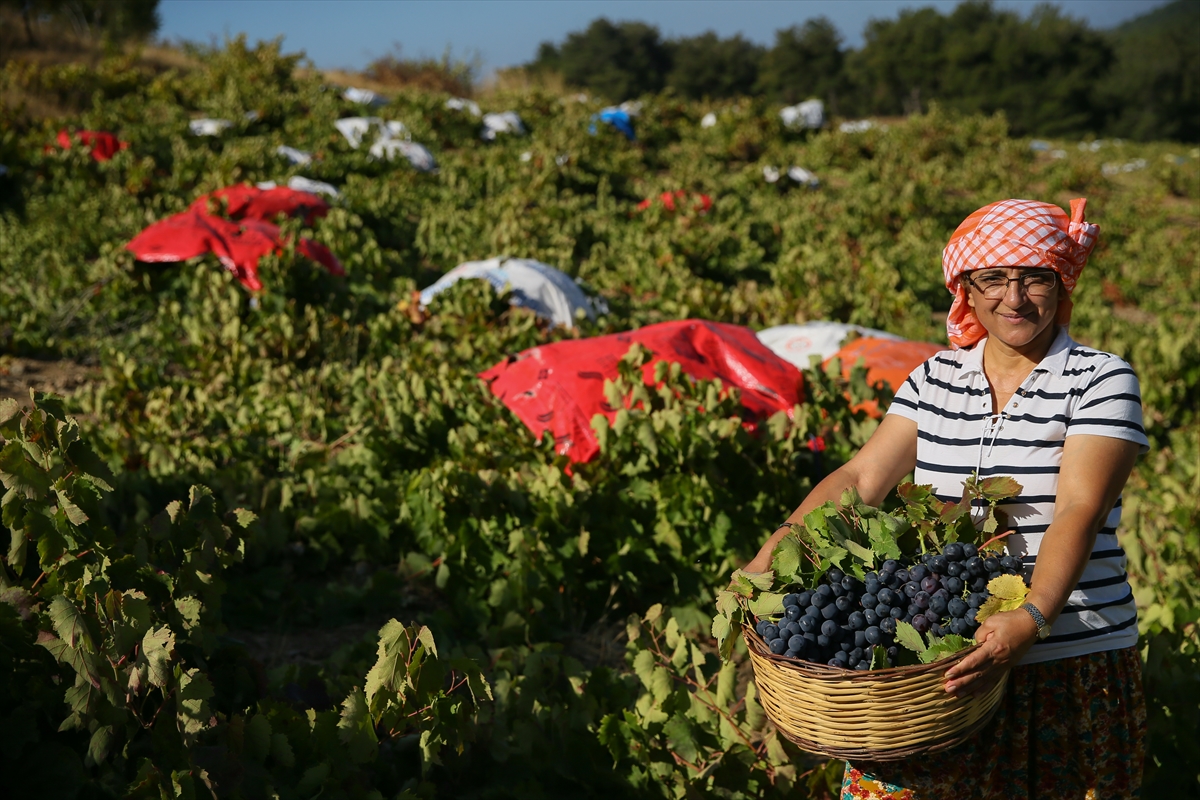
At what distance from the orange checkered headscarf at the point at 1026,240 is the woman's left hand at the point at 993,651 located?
0.60 meters

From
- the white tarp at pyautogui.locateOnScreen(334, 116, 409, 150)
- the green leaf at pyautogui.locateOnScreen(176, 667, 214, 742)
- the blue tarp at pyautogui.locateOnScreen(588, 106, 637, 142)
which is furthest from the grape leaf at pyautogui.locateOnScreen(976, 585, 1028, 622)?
the blue tarp at pyautogui.locateOnScreen(588, 106, 637, 142)

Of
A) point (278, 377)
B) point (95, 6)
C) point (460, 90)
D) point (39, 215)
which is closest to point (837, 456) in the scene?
point (278, 377)

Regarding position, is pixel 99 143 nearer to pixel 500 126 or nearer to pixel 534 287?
pixel 500 126

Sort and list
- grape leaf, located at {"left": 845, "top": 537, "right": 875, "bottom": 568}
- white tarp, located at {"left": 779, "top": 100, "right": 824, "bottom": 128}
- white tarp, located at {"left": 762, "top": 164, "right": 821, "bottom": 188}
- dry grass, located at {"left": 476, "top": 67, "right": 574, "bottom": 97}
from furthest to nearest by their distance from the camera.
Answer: dry grass, located at {"left": 476, "top": 67, "right": 574, "bottom": 97} < white tarp, located at {"left": 779, "top": 100, "right": 824, "bottom": 128} < white tarp, located at {"left": 762, "top": 164, "right": 821, "bottom": 188} < grape leaf, located at {"left": 845, "top": 537, "right": 875, "bottom": 568}

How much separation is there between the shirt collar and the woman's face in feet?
0.10

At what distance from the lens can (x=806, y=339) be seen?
5.11 meters

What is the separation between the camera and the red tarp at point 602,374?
12.3ft

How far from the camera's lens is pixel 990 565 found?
1.46m

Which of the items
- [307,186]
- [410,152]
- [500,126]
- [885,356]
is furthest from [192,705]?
[500,126]

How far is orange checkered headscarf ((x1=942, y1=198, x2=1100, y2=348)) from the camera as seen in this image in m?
1.56

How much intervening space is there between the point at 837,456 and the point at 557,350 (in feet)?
4.27

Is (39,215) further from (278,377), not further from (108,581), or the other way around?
(108,581)

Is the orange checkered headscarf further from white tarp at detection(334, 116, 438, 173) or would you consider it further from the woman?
white tarp at detection(334, 116, 438, 173)

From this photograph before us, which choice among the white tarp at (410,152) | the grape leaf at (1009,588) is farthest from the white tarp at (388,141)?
the grape leaf at (1009,588)
